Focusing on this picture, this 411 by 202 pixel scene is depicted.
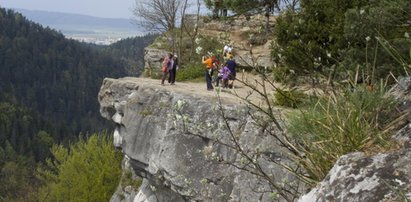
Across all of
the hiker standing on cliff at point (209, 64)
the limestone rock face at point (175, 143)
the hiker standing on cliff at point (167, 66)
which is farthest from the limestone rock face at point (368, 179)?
the hiker standing on cliff at point (167, 66)

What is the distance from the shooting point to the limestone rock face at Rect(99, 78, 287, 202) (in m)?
11.6

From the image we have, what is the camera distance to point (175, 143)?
1389cm

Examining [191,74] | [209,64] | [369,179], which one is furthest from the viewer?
[191,74]

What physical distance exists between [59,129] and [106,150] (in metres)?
95.0

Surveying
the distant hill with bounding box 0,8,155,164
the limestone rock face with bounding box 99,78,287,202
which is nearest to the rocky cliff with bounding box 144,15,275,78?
the limestone rock face with bounding box 99,78,287,202

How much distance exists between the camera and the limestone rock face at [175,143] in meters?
11.6

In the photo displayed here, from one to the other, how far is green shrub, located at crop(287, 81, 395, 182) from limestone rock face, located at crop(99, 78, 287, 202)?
5.58m

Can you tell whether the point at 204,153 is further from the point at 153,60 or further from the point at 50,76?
the point at 50,76

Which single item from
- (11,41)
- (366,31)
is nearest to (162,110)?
(366,31)

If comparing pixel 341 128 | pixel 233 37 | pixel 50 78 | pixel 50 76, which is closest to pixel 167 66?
pixel 233 37

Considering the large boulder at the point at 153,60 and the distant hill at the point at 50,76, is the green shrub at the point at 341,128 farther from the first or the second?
the distant hill at the point at 50,76

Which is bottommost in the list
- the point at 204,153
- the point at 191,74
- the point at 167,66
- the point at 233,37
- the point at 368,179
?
the point at 191,74

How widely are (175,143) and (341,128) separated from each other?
10373 millimetres

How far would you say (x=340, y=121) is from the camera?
3.86 m
